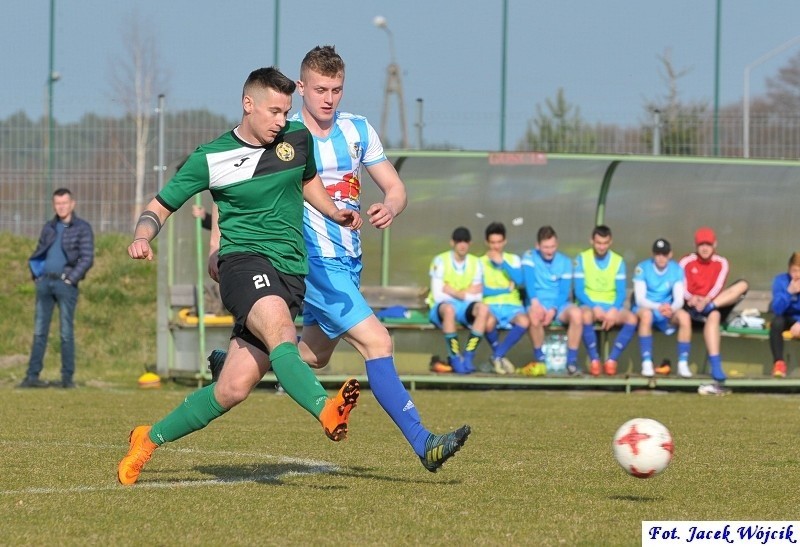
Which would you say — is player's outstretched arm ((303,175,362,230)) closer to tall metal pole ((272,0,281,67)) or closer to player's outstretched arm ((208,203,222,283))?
player's outstretched arm ((208,203,222,283))

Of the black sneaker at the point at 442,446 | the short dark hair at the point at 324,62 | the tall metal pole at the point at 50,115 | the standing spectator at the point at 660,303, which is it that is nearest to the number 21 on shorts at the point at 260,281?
the black sneaker at the point at 442,446

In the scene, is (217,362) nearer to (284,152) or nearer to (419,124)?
(284,152)

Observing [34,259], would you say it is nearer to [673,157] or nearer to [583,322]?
[583,322]

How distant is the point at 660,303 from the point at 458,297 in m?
2.18

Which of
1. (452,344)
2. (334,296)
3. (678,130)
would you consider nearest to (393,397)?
(334,296)

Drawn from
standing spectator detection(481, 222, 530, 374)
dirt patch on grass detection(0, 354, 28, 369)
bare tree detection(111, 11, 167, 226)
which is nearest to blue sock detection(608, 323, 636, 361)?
standing spectator detection(481, 222, 530, 374)

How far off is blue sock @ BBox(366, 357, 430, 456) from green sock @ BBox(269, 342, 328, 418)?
570 millimetres

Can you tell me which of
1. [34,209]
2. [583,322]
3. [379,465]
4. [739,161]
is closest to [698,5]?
[739,161]

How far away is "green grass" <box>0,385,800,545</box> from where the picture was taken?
4828mm

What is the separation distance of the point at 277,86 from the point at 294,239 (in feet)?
2.32

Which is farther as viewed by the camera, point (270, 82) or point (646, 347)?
point (646, 347)

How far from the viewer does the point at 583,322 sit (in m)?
14.2

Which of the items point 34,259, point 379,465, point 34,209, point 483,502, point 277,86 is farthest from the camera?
point 34,209

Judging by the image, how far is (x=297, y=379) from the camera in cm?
564
